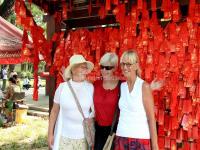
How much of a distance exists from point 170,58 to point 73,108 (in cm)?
142

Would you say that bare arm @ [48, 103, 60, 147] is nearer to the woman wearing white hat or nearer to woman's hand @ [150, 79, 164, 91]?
the woman wearing white hat

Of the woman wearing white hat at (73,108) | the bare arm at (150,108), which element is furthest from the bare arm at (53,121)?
the bare arm at (150,108)

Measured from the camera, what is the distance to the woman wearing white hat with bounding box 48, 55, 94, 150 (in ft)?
12.0

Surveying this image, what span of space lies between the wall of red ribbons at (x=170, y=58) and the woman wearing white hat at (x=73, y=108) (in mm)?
1087

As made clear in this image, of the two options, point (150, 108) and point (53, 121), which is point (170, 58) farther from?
point (53, 121)

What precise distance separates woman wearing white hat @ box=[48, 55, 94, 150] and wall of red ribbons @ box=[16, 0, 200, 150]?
109 cm

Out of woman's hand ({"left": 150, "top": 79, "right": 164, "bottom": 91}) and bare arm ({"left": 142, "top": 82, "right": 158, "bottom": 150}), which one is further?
woman's hand ({"left": 150, "top": 79, "right": 164, "bottom": 91})

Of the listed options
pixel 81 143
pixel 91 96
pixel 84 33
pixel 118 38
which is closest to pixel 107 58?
pixel 91 96

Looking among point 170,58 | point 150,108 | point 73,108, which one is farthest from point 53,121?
→ point 170,58

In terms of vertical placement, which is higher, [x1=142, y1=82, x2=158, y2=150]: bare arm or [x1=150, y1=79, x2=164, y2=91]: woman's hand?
[x1=150, y1=79, x2=164, y2=91]: woman's hand

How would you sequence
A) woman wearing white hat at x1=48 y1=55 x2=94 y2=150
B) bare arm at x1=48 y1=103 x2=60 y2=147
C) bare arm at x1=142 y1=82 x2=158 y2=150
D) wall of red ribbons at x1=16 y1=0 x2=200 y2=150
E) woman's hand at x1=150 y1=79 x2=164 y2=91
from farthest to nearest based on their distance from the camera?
wall of red ribbons at x1=16 y1=0 x2=200 y2=150 < woman's hand at x1=150 y1=79 x2=164 y2=91 < bare arm at x1=48 y1=103 x2=60 y2=147 < woman wearing white hat at x1=48 y1=55 x2=94 y2=150 < bare arm at x1=142 y1=82 x2=158 y2=150

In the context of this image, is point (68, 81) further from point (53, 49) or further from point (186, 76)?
point (53, 49)

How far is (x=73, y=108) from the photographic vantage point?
364 centimetres

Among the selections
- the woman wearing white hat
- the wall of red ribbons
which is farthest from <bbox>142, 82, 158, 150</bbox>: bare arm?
the wall of red ribbons
